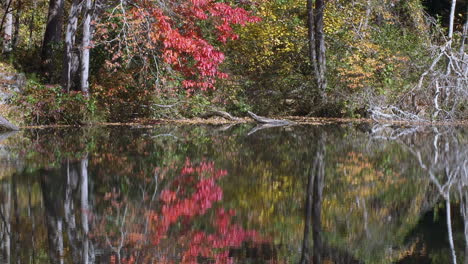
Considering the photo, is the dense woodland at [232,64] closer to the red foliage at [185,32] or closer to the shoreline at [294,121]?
the red foliage at [185,32]

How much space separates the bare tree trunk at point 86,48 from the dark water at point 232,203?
251 inches

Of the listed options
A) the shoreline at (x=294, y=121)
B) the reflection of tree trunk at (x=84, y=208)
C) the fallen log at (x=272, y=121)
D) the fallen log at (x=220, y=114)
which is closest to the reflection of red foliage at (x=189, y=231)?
the reflection of tree trunk at (x=84, y=208)

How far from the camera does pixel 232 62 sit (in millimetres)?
23578

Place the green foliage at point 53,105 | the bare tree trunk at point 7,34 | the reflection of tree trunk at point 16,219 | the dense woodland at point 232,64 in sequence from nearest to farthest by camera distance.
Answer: the reflection of tree trunk at point 16,219 → the green foliage at point 53,105 → the dense woodland at point 232,64 → the bare tree trunk at point 7,34

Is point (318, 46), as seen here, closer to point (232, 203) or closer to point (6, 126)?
point (6, 126)

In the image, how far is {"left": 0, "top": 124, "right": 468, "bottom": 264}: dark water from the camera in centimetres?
455

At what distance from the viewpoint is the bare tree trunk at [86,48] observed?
18969mm

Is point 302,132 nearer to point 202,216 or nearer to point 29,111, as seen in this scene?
point 29,111

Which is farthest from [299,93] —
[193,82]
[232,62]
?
[193,82]

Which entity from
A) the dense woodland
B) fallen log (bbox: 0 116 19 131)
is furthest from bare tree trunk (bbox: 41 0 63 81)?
fallen log (bbox: 0 116 19 131)

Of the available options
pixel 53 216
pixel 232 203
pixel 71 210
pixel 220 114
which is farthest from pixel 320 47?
pixel 53 216

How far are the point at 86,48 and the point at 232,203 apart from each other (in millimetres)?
13314

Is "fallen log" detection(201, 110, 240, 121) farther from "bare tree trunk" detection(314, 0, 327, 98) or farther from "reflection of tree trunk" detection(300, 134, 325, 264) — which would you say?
"reflection of tree trunk" detection(300, 134, 325, 264)

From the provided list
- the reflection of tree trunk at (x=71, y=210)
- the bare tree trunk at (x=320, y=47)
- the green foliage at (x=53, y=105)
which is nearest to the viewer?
the reflection of tree trunk at (x=71, y=210)
